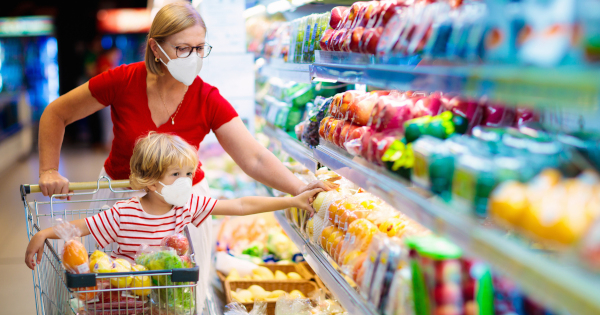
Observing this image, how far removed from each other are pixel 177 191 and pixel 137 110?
2.00 feet

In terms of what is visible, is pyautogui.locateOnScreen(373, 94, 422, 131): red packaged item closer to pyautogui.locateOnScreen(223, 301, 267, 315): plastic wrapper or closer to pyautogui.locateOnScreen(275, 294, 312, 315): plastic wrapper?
pyautogui.locateOnScreen(275, 294, 312, 315): plastic wrapper

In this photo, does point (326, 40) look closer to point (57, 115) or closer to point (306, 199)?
point (306, 199)

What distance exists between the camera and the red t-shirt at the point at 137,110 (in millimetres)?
2475

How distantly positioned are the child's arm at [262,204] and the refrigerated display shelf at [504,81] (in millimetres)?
688

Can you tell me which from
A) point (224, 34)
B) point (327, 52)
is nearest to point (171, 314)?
point (327, 52)

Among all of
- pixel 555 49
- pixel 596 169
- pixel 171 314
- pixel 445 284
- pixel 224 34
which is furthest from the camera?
pixel 224 34

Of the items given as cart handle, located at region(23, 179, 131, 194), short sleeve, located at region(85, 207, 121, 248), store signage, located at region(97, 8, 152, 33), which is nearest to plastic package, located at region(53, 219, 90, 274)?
short sleeve, located at region(85, 207, 121, 248)

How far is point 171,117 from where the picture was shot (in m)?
2.50

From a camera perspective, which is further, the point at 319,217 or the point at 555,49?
the point at 319,217

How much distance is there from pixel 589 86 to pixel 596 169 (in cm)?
32

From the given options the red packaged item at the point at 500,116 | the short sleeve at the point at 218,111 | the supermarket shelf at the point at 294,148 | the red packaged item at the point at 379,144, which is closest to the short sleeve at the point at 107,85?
the short sleeve at the point at 218,111

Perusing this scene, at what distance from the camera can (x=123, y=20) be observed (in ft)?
53.9

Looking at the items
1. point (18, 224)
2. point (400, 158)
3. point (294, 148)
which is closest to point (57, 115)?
point (294, 148)

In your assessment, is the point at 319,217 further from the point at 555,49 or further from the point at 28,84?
the point at 28,84
